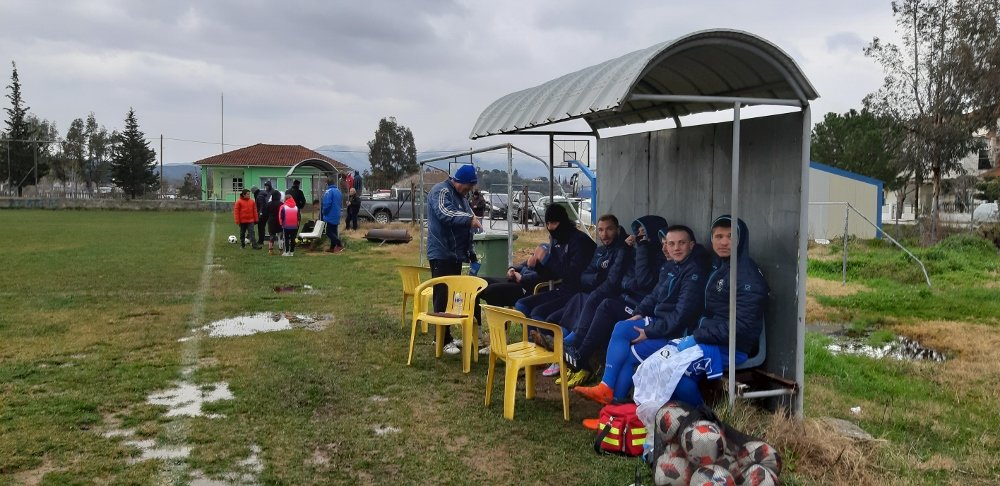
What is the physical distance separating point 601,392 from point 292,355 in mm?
3235

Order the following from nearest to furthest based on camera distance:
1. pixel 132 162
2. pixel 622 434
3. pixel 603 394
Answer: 1. pixel 622 434
2. pixel 603 394
3. pixel 132 162

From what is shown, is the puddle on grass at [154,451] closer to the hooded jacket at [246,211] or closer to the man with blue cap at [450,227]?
the man with blue cap at [450,227]

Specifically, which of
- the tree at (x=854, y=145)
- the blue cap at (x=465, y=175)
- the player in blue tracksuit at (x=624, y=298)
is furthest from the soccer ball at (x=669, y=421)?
the tree at (x=854, y=145)

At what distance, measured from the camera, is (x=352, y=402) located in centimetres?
548

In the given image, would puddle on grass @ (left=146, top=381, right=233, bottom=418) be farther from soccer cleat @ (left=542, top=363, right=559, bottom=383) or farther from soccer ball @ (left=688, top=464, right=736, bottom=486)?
soccer ball @ (left=688, top=464, right=736, bottom=486)

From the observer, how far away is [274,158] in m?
65.2

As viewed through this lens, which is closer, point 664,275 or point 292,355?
point 664,275

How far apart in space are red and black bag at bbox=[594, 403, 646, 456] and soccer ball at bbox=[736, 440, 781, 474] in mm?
700

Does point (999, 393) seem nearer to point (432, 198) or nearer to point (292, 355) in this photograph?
point (432, 198)

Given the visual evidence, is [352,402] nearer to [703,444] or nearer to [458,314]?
[458,314]

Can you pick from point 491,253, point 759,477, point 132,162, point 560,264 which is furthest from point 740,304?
point 132,162

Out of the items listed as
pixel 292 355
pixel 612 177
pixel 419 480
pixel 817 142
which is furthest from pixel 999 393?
pixel 817 142

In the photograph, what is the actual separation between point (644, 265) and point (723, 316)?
42.1 inches

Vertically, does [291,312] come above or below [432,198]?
below
